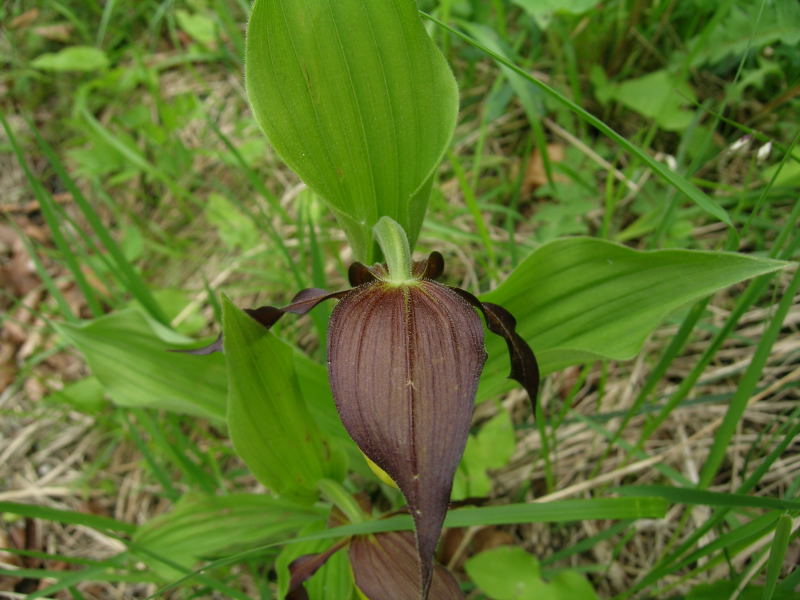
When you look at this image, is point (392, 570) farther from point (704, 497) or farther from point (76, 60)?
point (76, 60)

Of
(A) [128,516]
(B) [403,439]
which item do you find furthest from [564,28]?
(A) [128,516]

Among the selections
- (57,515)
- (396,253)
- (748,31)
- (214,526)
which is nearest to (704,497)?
(396,253)

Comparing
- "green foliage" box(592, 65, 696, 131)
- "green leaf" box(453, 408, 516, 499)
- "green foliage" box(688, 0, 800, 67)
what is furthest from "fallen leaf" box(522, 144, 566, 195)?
"green leaf" box(453, 408, 516, 499)

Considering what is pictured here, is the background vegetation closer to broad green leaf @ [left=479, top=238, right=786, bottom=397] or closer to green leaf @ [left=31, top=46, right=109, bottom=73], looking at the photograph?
green leaf @ [left=31, top=46, right=109, bottom=73]

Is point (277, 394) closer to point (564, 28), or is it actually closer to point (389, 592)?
point (389, 592)

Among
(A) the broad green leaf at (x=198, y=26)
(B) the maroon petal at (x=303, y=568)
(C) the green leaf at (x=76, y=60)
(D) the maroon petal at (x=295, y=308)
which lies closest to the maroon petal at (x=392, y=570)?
(B) the maroon petal at (x=303, y=568)

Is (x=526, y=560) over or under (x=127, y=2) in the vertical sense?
under
